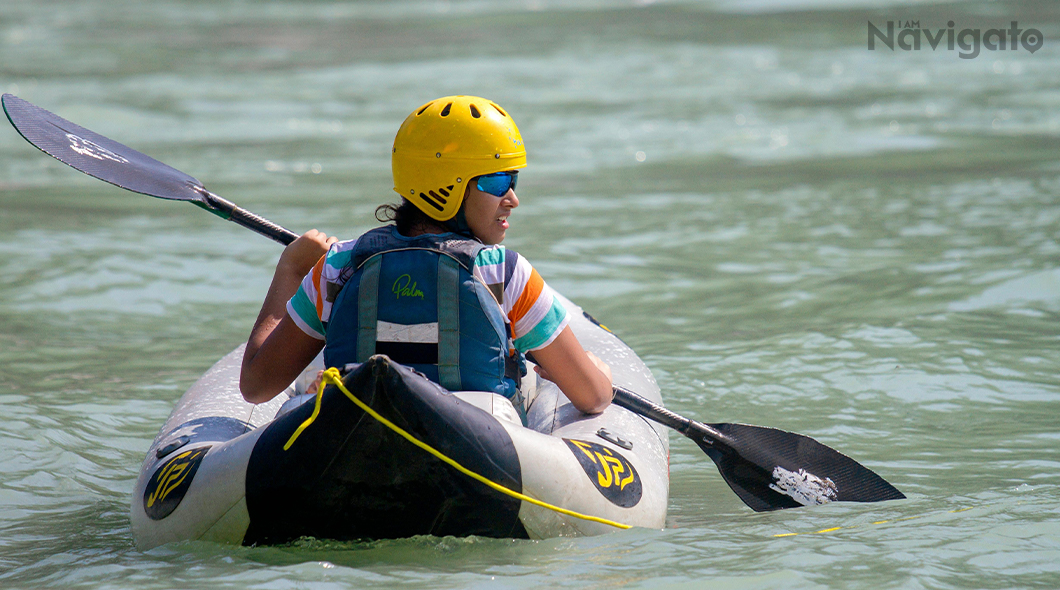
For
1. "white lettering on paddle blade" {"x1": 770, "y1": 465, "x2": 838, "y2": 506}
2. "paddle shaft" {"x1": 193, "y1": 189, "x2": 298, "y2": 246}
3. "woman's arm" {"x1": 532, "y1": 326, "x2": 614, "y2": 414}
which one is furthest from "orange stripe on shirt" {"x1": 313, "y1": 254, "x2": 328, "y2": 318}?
"white lettering on paddle blade" {"x1": 770, "y1": 465, "x2": 838, "y2": 506}

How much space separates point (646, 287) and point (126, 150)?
3.19 metres

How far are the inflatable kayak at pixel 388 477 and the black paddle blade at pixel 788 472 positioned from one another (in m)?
0.62

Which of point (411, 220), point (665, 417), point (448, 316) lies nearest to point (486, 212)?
point (411, 220)

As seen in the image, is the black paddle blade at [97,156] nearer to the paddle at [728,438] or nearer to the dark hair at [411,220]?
the paddle at [728,438]

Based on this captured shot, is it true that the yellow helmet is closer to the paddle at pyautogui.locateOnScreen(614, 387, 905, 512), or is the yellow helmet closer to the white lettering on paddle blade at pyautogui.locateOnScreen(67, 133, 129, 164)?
the paddle at pyautogui.locateOnScreen(614, 387, 905, 512)

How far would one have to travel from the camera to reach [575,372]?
2.99m

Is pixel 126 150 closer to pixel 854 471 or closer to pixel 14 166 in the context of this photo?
pixel 854 471

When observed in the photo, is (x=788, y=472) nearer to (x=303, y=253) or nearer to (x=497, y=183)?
(x=497, y=183)

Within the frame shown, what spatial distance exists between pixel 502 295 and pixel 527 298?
7 centimetres

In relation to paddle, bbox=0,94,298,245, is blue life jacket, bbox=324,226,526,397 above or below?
below

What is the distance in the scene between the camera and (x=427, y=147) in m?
2.80

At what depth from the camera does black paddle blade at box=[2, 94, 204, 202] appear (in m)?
3.78

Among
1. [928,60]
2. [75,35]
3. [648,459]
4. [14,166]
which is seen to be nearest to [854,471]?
[648,459]

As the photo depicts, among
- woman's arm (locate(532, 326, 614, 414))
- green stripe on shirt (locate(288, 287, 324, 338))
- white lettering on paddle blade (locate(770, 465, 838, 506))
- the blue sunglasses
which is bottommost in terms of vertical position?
white lettering on paddle blade (locate(770, 465, 838, 506))
